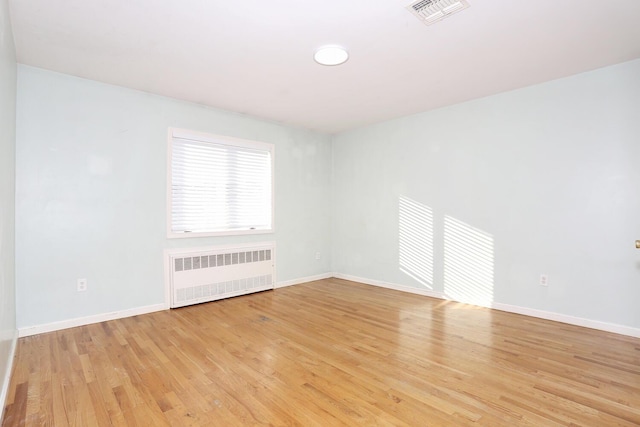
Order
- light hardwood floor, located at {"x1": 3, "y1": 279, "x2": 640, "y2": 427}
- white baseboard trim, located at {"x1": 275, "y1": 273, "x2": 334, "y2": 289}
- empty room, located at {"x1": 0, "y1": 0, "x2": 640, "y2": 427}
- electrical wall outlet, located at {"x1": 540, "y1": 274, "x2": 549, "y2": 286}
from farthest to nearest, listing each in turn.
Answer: white baseboard trim, located at {"x1": 275, "y1": 273, "x2": 334, "y2": 289} → electrical wall outlet, located at {"x1": 540, "y1": 274, "x2": 549, "y2": 286} → empty room, located at {"x1": 0, "y1": 0, "x2": 640, "y2": 427} → light hardwood floor, located at {"x1": 3, "y1": 279, "x2": 640, "y2": 427}

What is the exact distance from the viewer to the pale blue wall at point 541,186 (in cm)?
306

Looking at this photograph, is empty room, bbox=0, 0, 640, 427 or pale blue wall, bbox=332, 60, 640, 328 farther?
pale blue wall, bbox=332, 60, 640, 328

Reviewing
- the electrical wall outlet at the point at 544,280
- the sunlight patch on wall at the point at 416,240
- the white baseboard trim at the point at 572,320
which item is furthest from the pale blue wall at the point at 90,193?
the electrical wall outlet at the point at 544,280

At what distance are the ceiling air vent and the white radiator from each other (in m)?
3.42

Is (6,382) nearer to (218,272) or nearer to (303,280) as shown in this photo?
(218,272)

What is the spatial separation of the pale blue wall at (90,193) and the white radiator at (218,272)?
15 cm

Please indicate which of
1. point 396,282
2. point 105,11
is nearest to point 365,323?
point 396,282

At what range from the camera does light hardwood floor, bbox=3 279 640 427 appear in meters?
1.83

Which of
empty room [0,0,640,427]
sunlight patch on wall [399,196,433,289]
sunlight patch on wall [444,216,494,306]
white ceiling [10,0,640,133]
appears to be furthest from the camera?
sunlight patch on wall [399,196,433,289]

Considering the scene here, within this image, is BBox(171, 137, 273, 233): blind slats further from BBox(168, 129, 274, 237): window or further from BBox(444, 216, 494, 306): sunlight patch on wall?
BBox(444, 216, 494, 306): sunlight patch on wall

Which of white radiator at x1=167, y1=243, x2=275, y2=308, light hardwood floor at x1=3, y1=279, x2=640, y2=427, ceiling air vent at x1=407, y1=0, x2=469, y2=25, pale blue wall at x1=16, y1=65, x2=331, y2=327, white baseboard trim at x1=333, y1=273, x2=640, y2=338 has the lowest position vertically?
light hardwood floor at x1=3, y1=279, x2=640, y2=427

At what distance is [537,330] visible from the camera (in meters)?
3.11

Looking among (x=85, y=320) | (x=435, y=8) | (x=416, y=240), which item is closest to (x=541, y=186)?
(x=416, y=240)

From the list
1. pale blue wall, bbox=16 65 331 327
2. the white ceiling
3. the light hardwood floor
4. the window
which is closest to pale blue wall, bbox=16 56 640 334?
pale blue wall, bbox=16 65 331 327
